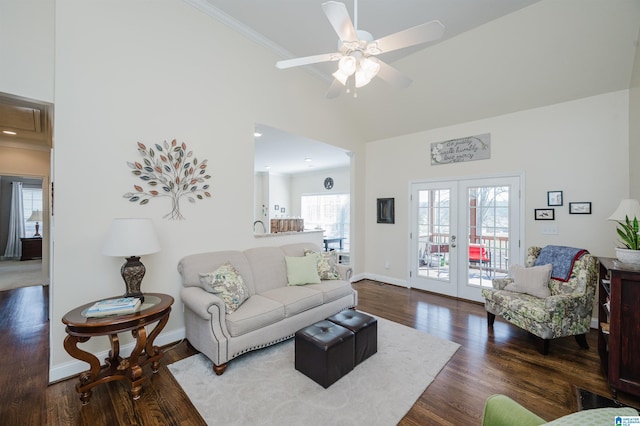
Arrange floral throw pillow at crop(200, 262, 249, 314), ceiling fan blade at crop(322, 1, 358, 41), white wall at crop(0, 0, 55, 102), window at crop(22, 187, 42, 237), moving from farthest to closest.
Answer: window at crop(22, 187, 42, 237) → floral throw pillow at crop(200, 262, 249, 314) → white wall at crop(0, 0, 55, 102) → ceiling fan blade at crop(322, 1, 358, 41)

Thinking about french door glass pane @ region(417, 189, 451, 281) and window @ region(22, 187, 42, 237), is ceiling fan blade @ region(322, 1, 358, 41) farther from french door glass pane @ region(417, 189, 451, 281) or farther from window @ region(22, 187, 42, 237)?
window @ region(22, 187, 42, 237)

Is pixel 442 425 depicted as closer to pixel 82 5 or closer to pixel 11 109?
pixel 82 5

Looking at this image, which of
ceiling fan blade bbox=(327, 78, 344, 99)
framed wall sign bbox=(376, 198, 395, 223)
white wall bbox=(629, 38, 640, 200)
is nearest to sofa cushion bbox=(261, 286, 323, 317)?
ceiling fan blade bbox=(327, 78, 344, 99)

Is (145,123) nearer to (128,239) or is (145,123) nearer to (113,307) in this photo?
(128,239)

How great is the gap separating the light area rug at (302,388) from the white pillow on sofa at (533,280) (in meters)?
1.20

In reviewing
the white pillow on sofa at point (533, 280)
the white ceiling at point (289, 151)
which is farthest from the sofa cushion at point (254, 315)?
the white pillow on sofa at point (533, 280)

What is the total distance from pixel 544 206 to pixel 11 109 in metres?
7.59

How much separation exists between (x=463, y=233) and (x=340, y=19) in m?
3.89

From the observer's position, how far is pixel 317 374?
2168mm

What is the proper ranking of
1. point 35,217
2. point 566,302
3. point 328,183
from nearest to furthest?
point 566,302
point 35,217
point 328,183

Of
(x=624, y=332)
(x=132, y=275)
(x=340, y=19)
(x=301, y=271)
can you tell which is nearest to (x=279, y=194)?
(x=301, y=271)

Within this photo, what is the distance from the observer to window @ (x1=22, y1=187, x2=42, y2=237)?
774 cm

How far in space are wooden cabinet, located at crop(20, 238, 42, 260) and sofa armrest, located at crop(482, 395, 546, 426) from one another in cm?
1072

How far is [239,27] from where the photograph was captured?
3.32 m
